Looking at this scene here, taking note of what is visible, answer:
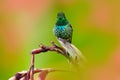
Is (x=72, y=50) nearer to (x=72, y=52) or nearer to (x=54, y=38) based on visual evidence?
(x=72, y=52)

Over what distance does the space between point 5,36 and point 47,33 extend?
14cm

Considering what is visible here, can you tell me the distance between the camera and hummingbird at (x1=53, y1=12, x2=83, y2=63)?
763 millimetres

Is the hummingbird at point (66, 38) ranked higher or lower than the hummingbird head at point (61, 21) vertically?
lower

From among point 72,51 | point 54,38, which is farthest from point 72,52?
point 54,38

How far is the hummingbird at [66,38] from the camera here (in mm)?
763

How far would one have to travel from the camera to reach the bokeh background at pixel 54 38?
0.83 m

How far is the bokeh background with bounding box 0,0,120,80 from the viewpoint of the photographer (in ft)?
2.73

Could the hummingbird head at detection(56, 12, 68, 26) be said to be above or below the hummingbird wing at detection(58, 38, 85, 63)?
above

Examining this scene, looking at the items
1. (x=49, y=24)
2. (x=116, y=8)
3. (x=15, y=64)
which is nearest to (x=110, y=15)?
(x=116, y=8)

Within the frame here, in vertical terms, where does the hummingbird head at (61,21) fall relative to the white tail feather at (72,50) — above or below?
above

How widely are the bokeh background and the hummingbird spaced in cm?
3

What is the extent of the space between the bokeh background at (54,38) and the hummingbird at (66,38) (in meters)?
0.03

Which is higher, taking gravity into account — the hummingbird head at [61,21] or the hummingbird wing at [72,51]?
the hummingbird head at [61,21]

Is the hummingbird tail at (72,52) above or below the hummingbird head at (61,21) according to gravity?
below
